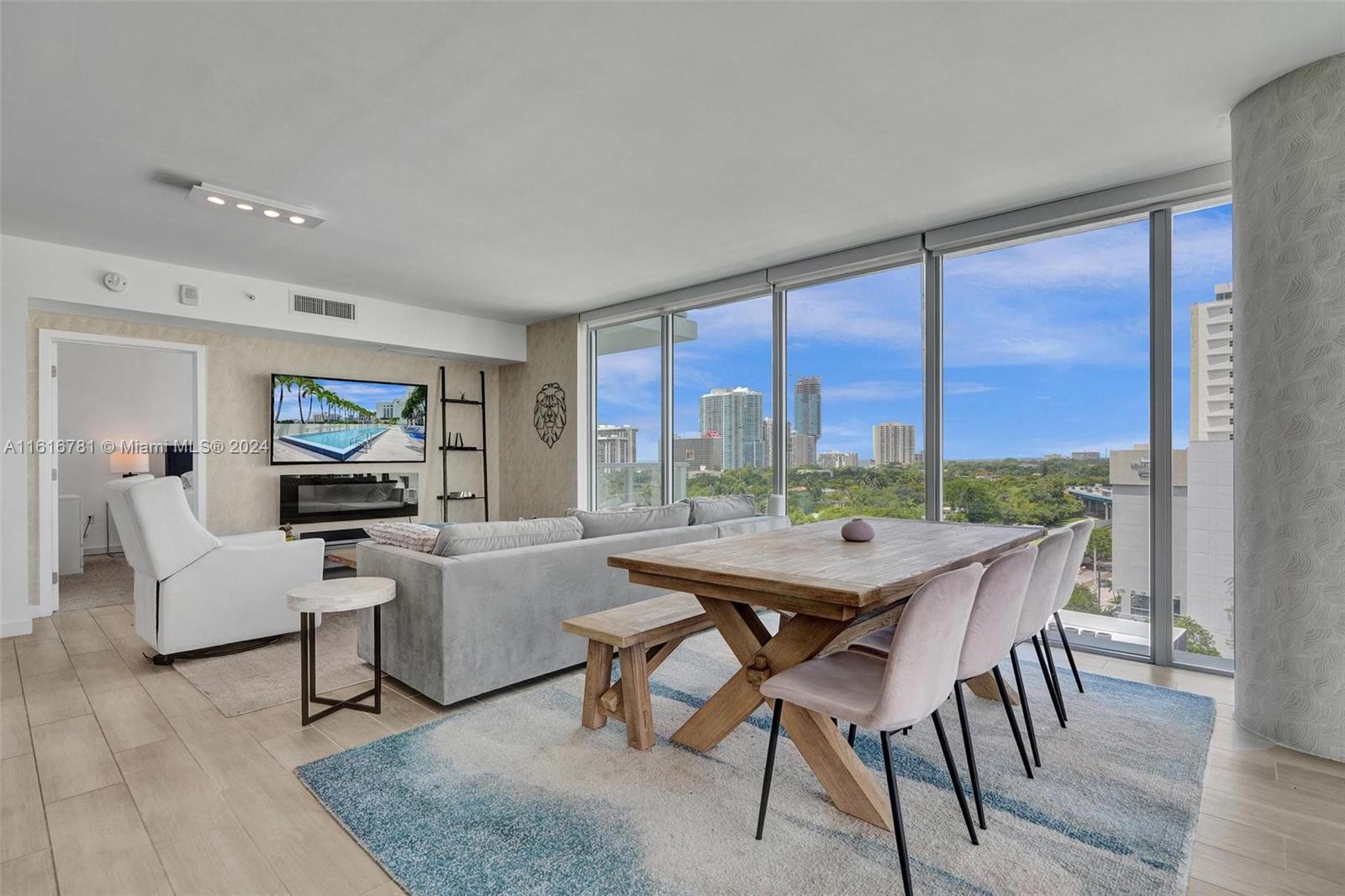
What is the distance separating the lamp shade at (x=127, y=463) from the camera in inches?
301

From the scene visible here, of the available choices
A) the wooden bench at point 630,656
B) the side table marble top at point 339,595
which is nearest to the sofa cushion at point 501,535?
the side table marble top at point 339,595

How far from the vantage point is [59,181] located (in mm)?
3400

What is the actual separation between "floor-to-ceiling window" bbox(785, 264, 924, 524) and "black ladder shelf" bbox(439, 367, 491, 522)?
3848 mm

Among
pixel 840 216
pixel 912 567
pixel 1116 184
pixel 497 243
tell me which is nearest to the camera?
pixel 912 567

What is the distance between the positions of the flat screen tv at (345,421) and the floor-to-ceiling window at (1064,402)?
5.22 meters

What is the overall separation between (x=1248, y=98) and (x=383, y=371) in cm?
673

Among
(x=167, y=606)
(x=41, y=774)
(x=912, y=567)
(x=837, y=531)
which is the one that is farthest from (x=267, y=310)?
(x=912, y=567)

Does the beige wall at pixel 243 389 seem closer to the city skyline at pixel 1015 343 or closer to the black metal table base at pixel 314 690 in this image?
the city skyline at pixel 1015 343

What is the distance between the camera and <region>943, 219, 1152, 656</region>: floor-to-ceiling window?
12.1 feet

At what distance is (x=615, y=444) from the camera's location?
667 centimetres

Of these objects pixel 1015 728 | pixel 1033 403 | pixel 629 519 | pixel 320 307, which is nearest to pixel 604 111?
pixel 629 519

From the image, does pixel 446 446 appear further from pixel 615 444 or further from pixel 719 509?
pixel 719 509

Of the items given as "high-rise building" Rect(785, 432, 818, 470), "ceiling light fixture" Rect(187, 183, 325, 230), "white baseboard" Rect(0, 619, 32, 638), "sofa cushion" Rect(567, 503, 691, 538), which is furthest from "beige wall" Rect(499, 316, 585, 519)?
"white baseboard" Rect(0, 619, 32, 638)

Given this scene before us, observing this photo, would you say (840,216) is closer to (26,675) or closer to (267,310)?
(267,310)
